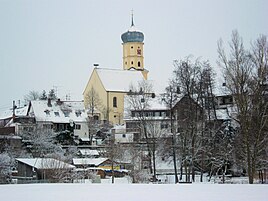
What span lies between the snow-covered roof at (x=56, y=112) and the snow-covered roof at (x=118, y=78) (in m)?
12.4

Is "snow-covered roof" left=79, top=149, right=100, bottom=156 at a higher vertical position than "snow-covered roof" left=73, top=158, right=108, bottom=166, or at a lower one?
higher

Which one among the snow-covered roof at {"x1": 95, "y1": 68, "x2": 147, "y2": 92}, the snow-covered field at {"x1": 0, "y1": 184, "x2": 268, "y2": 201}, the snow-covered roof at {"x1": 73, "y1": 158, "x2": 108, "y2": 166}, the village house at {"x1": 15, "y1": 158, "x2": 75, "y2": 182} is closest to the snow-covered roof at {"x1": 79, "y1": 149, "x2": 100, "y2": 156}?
the snow-covered roof at {"x1": 73, "y1": 158, "x2": 108, "y2": 166}

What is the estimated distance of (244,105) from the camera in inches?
1158

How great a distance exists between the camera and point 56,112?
65312mm

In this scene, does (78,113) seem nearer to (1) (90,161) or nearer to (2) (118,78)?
(2) (118,78)

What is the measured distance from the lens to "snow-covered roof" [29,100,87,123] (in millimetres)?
63938

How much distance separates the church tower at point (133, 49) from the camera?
98438 mm

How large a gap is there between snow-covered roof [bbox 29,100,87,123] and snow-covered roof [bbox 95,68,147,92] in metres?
12.4

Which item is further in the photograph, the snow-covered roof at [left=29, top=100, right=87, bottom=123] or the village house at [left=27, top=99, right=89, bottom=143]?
the snow-covered roof at [left=29, top=100, right=87, bottom=123]

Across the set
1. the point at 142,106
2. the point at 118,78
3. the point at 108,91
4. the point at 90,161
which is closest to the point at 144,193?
the point at 90,161

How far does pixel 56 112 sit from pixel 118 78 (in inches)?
755

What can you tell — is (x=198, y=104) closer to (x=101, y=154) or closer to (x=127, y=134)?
(x=101, y=154)

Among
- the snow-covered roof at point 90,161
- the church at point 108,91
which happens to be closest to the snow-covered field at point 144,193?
the snow-covered roof at point 90,161

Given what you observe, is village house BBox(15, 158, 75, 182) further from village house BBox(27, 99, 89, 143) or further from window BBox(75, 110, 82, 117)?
window BBox(75, 110, 82, 117)
